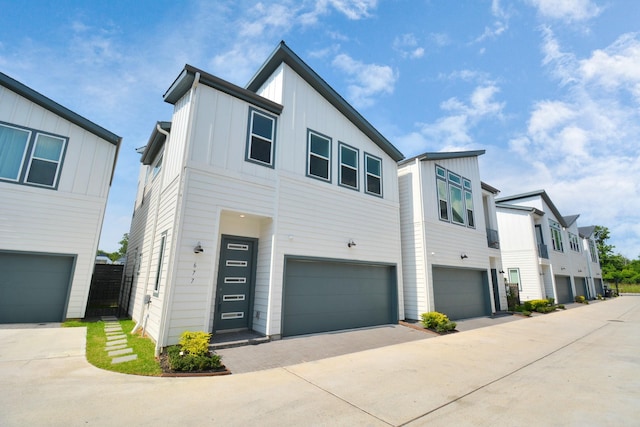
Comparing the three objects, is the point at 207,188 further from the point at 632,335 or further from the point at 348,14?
the point at 632,335

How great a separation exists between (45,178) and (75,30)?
15.7 ft

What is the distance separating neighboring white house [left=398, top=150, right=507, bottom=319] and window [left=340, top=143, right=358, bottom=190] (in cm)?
328

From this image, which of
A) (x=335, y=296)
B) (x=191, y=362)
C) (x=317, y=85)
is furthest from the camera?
(x=317, y=85)

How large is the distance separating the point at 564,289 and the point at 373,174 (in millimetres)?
23325

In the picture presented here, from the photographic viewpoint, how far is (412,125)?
1241cm

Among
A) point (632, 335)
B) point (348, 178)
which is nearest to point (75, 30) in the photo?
point (348, 178)

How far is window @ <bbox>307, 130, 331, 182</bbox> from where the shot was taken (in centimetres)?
918

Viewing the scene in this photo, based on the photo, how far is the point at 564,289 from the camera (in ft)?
75.9

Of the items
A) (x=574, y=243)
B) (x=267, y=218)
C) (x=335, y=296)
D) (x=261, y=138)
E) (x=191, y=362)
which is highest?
(x=261, y=138)

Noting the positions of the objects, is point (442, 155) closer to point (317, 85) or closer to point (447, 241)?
point (447, 241)

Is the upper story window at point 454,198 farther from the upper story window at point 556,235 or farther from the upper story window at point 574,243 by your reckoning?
the upper story window at point 574,243

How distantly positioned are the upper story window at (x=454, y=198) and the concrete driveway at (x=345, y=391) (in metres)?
7.13

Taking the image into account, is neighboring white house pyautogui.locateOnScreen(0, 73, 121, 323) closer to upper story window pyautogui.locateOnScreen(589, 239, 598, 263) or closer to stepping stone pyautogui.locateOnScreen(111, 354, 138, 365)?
stepping stone pyautogui.locateOnScreen(111, 354, 138, 365)

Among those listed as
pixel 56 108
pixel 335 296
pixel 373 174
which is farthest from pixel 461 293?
pixel 56 108
